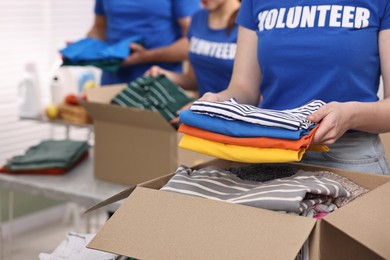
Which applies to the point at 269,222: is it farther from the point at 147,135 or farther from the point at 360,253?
the point at 147,135

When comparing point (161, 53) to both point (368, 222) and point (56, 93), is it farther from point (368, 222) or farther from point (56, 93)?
point (368, 222)

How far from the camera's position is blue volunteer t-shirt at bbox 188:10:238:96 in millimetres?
2094

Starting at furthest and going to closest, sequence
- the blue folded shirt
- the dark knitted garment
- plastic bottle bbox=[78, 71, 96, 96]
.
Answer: plastic bottle bbox=[78, 71, 96, 96]
the blue folded shirt
the dark knitted garment

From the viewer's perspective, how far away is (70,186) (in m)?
2.19

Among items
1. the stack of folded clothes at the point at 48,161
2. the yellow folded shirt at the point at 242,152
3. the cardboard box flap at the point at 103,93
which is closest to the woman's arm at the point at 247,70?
the yellow folded shirt at the point at 242,152

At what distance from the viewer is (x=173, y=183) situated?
1.11m

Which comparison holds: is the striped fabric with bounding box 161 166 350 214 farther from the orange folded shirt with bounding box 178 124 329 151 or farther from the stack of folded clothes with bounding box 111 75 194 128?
the stack of folded clothes with bounding box 111 75 194 128

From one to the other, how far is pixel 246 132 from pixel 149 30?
1.82m

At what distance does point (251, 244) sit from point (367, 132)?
18.3 inches

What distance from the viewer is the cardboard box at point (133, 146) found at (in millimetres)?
2035

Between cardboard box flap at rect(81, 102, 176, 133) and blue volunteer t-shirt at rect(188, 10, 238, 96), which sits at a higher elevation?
blue volunteer t-shirt at rect(188, 10, 238, 96)

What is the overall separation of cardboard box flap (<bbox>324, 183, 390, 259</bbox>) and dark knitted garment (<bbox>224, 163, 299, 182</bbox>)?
0.17 meters

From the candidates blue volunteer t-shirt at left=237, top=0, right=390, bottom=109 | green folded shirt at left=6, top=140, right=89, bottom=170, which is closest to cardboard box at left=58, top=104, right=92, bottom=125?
green folded shirt at left=6, top=140, right=89, bottom=170

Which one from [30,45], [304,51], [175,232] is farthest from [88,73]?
[175,232]
